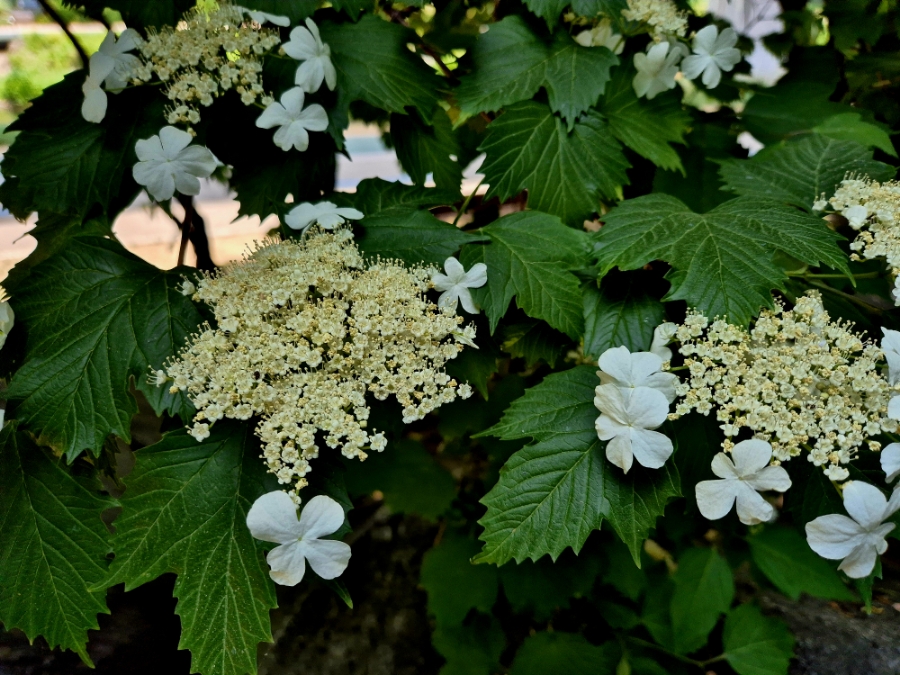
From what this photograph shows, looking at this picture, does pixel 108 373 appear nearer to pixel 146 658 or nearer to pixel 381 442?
pixel 381 442

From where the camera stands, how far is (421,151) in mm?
1051

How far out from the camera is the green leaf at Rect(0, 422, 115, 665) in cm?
74

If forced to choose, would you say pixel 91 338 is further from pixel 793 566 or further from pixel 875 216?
pixel 793 566

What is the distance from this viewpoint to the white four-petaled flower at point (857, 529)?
0.68 meters

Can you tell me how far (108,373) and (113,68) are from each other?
401 mm

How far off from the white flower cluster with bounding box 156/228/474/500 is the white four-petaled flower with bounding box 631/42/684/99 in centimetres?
54

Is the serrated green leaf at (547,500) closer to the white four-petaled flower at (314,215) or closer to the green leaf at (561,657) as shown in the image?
the white four-petaled flower at (314,215)

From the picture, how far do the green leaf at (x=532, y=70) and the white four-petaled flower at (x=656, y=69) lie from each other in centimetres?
6

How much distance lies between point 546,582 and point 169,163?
0.94m

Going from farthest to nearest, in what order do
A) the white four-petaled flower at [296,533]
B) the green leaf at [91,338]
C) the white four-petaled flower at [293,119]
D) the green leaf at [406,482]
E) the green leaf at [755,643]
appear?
the green leaf at [406,482]
the green leaf at [755,643]
the white four-petaled flower at [293,119]
the green leaf at [91,338]
the white four-petaled flower at [296,533]

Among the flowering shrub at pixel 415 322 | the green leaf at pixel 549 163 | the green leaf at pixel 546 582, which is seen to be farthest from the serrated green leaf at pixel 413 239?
the green leaf at pixel 546 582

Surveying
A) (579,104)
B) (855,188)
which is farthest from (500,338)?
(855,188)

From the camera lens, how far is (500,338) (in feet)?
2.91

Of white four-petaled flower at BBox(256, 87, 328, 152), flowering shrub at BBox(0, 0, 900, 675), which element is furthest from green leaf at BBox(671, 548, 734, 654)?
white four-petaled flower at BBox(256, 87, 328, 152)
